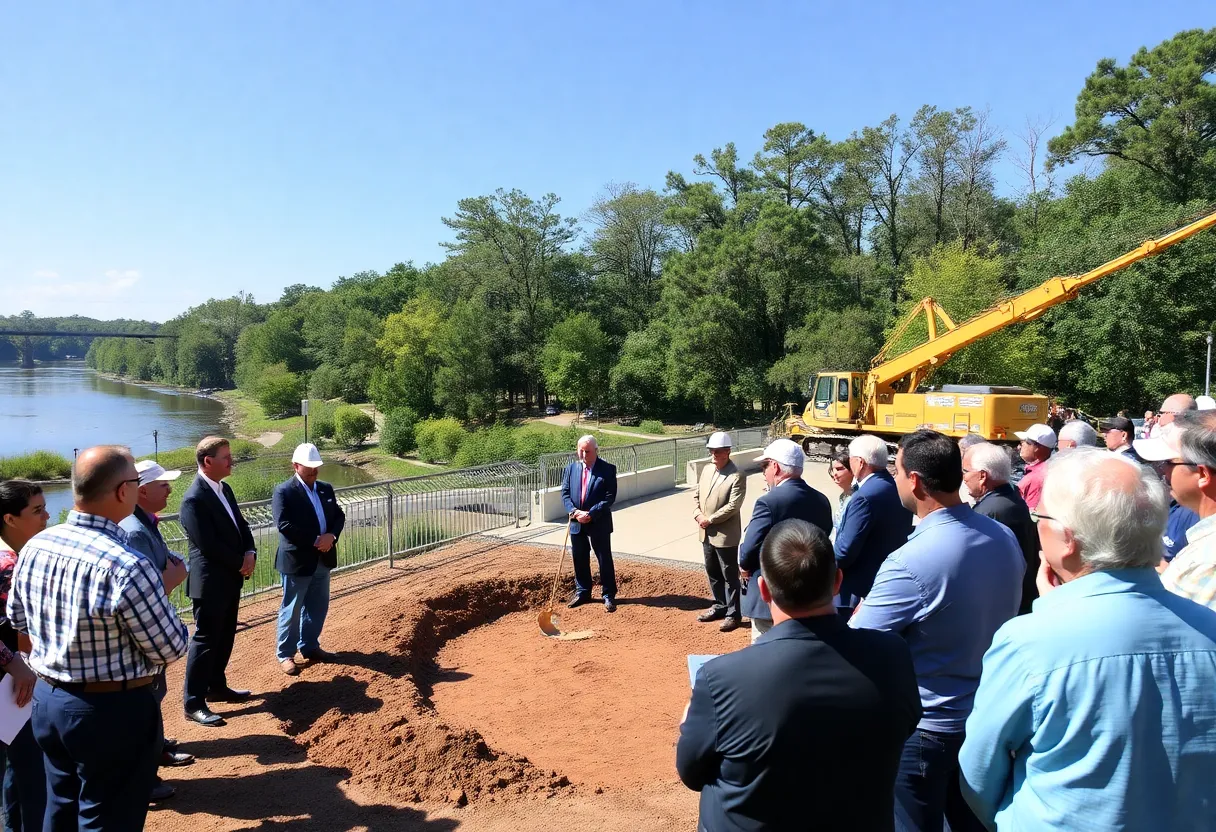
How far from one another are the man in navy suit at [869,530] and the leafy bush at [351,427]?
4905cm

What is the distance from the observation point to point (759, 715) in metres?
1.93

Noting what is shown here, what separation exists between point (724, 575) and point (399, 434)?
137 ft

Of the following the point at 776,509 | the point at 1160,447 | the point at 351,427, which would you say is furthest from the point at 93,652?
the point at 351,427

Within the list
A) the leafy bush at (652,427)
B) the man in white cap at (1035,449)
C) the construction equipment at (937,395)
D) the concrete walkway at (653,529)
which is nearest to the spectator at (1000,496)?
the man in white cap at (1035,449)

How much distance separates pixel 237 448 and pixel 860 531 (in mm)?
50794

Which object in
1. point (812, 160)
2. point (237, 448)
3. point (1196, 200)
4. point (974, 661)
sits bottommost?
point (237, 448)

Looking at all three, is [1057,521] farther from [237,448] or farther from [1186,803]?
[237,448]

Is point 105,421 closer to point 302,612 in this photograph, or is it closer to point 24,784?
point 302,612

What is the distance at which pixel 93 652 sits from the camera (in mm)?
2877

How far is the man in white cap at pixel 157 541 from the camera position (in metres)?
4.09

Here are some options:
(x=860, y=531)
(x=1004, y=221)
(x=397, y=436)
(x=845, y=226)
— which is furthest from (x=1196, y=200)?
(x=397, y=436)

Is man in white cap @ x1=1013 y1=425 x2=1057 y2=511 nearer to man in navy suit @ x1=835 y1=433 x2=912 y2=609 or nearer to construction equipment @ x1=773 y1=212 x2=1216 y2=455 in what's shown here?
man in navy suit @ x1=835 y1=433 x2=912 y2=609

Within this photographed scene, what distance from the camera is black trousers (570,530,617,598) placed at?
8008 mm

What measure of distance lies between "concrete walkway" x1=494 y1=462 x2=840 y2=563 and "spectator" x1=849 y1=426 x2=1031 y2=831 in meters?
7.11
